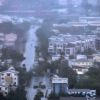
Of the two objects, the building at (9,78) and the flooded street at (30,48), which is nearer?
the building at (9,78)

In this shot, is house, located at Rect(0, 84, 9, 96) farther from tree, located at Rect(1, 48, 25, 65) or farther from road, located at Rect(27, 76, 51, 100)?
tree, located at Rect(1, 48, 25, 65)

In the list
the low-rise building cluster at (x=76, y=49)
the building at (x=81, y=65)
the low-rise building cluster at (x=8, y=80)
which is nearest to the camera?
the low-rise building cluster at (x=8, y=80)

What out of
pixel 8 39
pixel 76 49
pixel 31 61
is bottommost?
pixel 31 61

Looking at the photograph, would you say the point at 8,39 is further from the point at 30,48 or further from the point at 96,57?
the point at 96,57

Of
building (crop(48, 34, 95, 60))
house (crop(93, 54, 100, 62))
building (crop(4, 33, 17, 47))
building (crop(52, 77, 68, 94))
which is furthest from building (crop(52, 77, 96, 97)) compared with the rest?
building (crop(4, 33, 17, 47))

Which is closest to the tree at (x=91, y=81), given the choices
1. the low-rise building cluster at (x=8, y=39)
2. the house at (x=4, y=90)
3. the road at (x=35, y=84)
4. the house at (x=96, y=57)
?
the road at (x=35, y=84)

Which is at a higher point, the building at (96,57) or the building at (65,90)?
the building at (96,57)

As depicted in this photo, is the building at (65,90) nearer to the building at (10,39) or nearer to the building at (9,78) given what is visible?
the building at (9,78)

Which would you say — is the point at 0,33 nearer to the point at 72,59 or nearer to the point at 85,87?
the point at 72,59

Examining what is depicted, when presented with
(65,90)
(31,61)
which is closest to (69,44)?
(31,61)
